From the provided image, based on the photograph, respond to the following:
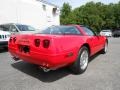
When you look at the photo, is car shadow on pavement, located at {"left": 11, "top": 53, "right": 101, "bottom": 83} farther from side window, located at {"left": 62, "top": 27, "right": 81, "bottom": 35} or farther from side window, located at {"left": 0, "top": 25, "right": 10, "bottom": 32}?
side window, located at {"left": 0, "top": 25, "right": 10, "bottom": 32}

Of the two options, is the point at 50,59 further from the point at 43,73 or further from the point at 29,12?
the point at 29,12

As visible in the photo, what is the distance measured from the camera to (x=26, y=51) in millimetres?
4688

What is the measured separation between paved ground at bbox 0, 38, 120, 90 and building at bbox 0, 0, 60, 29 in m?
10.4

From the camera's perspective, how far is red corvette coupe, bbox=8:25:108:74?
4.09m

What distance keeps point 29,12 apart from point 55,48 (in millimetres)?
14917

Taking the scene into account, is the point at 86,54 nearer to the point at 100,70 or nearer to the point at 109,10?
the point at 100,70

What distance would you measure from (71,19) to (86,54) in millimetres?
36560

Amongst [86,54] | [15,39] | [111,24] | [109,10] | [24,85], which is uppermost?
[109,10]

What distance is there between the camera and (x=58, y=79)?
4586 mm

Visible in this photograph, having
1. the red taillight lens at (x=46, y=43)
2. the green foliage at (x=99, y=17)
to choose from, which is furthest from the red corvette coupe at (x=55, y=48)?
the green foliage at (x=99, y=17)

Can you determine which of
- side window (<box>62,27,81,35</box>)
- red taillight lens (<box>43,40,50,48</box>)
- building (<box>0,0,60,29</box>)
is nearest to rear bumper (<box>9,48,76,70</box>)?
red taillight lens (<box>43,40,50,48</box>)

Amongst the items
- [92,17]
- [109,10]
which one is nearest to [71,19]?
[92,17]

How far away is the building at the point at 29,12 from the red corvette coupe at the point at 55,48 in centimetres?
1058

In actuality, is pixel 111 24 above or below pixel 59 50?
above
